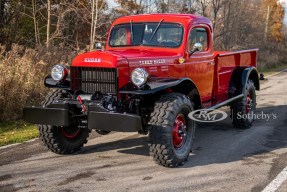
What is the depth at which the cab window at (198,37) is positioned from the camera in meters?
6.60

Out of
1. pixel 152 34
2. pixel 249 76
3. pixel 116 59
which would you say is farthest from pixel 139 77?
pixel 249 76

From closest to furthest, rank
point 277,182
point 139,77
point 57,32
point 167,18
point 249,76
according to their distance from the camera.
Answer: point 277,182 → point 139,77 → point 167,18 → point 249,76 → point 57,32

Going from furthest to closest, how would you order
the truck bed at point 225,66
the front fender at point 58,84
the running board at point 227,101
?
A: the truck bed at point 225,66
the running board at point 227,101
the front fender at point 58,84

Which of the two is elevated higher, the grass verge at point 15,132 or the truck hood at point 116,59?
the truck hood at point 116,59

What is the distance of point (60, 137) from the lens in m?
5.87

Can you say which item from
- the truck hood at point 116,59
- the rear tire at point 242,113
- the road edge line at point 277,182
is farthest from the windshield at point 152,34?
the road edge line at point 277,182

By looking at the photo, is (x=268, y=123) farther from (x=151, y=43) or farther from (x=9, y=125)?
(x=9, y=125)

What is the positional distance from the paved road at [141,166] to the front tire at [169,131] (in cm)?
17

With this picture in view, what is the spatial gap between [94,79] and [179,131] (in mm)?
Result: 1441

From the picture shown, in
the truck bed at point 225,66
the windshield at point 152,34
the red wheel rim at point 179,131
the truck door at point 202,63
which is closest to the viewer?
the red wheel rim at point 179,131

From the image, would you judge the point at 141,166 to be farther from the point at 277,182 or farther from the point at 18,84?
the point at 18,84

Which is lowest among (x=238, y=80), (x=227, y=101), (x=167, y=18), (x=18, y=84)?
(x=227, y=101)

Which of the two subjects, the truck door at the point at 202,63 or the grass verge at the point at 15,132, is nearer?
the truck door at the point at 202,63

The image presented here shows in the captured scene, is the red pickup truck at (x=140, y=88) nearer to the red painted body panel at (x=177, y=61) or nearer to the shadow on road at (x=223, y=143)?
the red painted body panel at (x=177, y=61)
